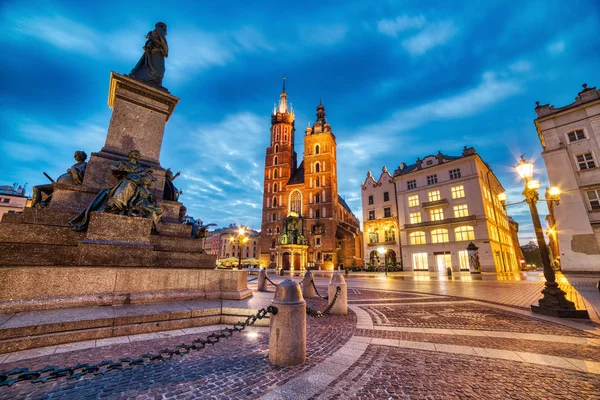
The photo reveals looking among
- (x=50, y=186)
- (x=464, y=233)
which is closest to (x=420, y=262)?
(x=464, y=233)

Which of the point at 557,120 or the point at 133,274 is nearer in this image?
the point at 133,274

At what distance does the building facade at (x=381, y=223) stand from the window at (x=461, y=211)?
7.58 metres

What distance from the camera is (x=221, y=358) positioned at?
3.26 m

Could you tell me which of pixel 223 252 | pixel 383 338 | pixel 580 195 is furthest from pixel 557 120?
pixel 223 252

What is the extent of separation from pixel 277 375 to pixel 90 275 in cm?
406

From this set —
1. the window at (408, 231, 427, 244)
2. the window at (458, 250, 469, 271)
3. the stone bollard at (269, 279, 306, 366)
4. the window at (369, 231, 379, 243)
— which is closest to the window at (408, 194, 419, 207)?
the window at (408, 231, 427, 244)

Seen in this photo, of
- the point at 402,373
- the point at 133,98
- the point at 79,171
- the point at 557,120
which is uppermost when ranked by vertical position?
the point at 557,120

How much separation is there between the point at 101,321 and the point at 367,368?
4.00m

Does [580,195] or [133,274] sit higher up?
[580,195]

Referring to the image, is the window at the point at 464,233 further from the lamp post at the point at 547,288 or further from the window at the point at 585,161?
the lamp post at the point at 547,288

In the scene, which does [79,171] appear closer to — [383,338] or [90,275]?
[90,275]

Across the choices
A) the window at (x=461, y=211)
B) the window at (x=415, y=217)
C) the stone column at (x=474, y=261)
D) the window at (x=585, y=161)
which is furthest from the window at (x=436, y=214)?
the window at (x=585, y=161)

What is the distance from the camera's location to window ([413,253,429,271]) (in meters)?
31.1

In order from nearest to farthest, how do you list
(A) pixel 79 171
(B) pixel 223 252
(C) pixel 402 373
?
(C) pixel 402 373 → (A) pixel 79 171 → (B) pixel 223 252
